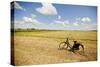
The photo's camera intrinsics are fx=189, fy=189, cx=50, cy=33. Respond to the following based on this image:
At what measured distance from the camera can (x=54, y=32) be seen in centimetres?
221

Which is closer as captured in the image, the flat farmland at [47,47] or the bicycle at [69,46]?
the flat farmland at [47,47]

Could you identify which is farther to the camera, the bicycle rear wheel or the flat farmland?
the bicycle rear wheel

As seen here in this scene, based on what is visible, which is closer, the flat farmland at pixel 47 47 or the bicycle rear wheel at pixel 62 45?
the flat farmland at pixel 47 47

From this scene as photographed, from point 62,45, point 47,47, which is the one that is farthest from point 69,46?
point 47,47

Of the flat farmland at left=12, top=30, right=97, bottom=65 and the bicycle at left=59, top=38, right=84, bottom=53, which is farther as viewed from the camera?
the bicycle at left=59, top=38, right=84, bottom=53

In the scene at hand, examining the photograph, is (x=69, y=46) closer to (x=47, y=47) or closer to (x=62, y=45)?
(x=62, y=45)

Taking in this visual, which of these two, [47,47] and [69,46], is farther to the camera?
[69,46]

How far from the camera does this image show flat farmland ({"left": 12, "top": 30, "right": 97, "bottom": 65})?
6.72 ft

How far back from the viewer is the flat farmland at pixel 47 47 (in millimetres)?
2047

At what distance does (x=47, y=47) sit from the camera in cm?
217

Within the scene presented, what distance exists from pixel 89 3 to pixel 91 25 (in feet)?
0.92

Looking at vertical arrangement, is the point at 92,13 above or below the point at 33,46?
above
